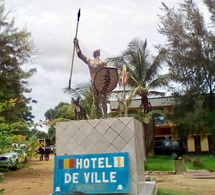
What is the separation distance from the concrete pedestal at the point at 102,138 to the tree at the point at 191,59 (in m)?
18.4

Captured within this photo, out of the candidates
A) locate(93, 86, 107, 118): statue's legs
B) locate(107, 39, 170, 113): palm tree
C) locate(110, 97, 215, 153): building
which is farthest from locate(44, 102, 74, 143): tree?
locate(110, 97, 215, 153): building

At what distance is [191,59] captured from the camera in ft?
81.8

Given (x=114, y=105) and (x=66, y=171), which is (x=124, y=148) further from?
(x=114, y=105)

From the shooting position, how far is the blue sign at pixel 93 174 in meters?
6.22

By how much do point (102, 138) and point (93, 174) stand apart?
70 centimetres

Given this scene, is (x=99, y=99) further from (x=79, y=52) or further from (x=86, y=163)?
(x=86, y=163)

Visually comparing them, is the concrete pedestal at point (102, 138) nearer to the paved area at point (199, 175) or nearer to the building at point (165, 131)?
the paved area at point (199, 175)

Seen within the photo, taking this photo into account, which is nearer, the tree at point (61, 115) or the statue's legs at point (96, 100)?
the tree at point (61, 115)

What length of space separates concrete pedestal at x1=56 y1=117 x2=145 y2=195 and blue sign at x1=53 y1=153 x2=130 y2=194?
15 centimetres

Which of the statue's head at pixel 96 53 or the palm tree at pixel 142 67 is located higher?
the palm tree at pixel 142 67

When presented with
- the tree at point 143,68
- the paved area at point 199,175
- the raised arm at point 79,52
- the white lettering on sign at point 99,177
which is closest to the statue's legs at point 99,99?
the raised arm at point 79,52

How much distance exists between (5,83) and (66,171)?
37.3ft

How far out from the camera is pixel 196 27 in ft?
81.9

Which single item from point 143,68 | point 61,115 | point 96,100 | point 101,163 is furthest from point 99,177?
point 61,115
